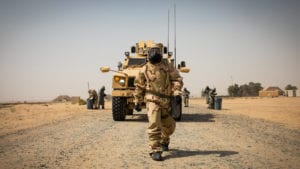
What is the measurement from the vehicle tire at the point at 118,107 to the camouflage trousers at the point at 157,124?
18.1 feet

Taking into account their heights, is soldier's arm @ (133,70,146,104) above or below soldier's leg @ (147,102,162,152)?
above

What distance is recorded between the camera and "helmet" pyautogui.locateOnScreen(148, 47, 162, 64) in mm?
5438

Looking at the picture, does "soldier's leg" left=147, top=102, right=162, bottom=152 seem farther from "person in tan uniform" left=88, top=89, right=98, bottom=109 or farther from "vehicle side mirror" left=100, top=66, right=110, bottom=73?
"person in tan uniform" left=88, top=89, right=98, bottom=109

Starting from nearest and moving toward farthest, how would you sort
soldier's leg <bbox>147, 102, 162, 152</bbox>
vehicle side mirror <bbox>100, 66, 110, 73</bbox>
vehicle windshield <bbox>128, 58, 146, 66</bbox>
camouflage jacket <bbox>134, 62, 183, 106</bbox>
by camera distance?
soldier's leg <bbox>147, 102, 162, 152</bbox>
camouflage jacket <bbox>134, 62, 183, 106</bbox>
vehicle side mirror <bbox>100, 66, 110, 73</bbox>
vehicle windshield <bbox>128, 58, 146, 66</bbox>

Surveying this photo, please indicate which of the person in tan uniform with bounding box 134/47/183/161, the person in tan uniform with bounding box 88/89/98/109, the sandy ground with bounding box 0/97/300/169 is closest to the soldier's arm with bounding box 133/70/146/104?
the person in tan uniform with bounding box 134/47/183/161

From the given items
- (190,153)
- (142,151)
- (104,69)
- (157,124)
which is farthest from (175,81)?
(104,69)

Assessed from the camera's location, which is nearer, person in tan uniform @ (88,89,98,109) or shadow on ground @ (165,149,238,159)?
shadow on ground @ (165,149,238,159)

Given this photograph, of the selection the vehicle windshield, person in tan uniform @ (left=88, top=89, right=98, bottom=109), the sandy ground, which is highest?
the vehicle windshield

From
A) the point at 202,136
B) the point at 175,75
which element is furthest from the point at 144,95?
the point at 202,136

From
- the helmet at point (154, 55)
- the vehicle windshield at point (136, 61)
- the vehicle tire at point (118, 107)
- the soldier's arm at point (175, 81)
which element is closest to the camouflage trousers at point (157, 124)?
the soldier's arm at point (175, 81)

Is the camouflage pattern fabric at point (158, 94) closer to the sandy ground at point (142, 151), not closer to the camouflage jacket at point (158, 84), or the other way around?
the camouflage jacket at point (158, 84)

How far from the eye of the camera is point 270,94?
186 feet

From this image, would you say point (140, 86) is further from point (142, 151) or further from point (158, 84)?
point (142, 151)

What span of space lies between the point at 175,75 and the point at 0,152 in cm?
353
